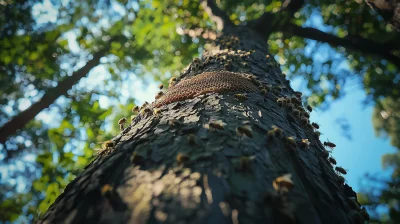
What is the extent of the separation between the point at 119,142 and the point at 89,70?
8.71 metres

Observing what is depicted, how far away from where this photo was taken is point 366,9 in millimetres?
5711

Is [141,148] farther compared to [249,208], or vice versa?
[141,148]

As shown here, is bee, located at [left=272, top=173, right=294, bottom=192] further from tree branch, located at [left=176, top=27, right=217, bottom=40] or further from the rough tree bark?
tree branch, located at [left=176, top=27, right=217, bottom=40]

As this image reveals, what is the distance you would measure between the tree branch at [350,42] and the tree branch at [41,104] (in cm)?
617

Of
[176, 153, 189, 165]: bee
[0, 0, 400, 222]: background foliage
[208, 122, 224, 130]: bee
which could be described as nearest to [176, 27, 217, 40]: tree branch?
[0, 0, 400, 222]: background foliage

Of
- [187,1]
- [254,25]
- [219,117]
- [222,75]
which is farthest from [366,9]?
[219,117]

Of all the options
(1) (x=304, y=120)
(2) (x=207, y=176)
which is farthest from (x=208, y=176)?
(1) (x=304, y=120)

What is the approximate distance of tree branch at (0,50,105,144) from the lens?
19.9ft

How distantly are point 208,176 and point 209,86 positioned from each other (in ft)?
3.46

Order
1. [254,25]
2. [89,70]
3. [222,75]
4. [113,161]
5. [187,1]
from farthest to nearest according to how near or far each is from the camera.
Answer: [89,70], [187,1], [254,25], [222,75], [113,161]

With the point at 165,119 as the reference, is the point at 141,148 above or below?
below

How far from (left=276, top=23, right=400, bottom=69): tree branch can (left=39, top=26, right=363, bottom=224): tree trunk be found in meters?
4.42

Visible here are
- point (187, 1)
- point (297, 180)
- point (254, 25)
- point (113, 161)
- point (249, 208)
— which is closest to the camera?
point (249, 208)

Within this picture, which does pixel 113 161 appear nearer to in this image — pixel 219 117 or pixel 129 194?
pixel 129 194
